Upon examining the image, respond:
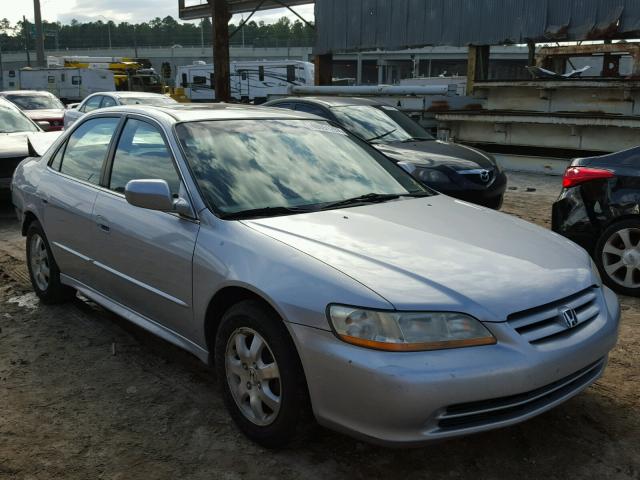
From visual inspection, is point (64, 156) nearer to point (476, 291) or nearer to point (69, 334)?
point (69, 334)

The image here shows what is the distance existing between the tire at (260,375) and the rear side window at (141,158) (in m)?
0.91

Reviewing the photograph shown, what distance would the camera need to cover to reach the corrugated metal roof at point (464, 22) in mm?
12766

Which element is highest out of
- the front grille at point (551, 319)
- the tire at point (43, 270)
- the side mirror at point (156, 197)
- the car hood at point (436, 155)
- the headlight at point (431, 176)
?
the side mirror at point (156, 197)

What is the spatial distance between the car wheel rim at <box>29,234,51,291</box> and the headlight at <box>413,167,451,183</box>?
424cm

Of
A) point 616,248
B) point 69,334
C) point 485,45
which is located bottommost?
point 69,334

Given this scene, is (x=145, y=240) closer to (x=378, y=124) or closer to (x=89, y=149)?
(x=89, y=149)

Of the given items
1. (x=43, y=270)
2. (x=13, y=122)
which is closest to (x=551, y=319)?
(x=43, y=270)

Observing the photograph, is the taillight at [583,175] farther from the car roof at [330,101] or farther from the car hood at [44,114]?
the car hood at [44,114]

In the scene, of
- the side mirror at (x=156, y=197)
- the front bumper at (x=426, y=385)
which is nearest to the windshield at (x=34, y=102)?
the side mirror at (x=156, y=197)

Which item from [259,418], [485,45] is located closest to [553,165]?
[485,45]

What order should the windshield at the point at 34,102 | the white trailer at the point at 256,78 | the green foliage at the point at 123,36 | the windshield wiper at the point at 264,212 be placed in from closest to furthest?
1. the windshield wiper at the point at 264,212
2. the windshield at the point at 34,102
3. the white trailer at the point at 256,78
4. the green foliage at the point at 123,36

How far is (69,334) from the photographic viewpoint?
176 inches

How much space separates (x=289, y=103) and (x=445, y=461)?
697cm

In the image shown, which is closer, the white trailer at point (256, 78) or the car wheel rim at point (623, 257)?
A: the car wheel rim at point (623, 257)
